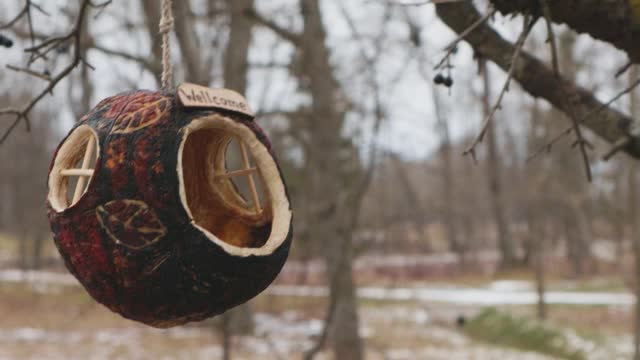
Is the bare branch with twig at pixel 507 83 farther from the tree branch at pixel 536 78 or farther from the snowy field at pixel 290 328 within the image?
the snowy field at pixel 290 328

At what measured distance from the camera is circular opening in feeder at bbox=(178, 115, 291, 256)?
1.80 meters

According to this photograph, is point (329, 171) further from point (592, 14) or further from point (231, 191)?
point (592, 14)

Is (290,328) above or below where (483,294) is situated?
below

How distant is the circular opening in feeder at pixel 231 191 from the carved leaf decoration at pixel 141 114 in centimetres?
18

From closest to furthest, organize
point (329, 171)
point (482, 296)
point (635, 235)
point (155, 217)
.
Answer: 1. point (155, 217)
2. point (329, 171)
3. point (635, 235)
4. point (482, 296)

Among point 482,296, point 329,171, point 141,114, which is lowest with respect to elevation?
point 482,296

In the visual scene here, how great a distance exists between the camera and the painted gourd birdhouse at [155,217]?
1.56 m

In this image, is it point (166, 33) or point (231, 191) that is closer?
point (166, 33)

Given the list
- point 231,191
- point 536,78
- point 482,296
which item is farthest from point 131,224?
point 482,296

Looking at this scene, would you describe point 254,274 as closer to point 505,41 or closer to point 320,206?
point 505,41

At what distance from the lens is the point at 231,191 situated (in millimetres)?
2312

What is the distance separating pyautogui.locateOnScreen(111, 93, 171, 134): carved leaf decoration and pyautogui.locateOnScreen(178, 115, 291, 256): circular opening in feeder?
184mm

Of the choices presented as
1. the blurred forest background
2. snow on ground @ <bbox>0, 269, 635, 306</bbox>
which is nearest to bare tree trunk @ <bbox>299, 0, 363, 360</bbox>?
the blurred forest background

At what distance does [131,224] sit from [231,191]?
75 centimetres
